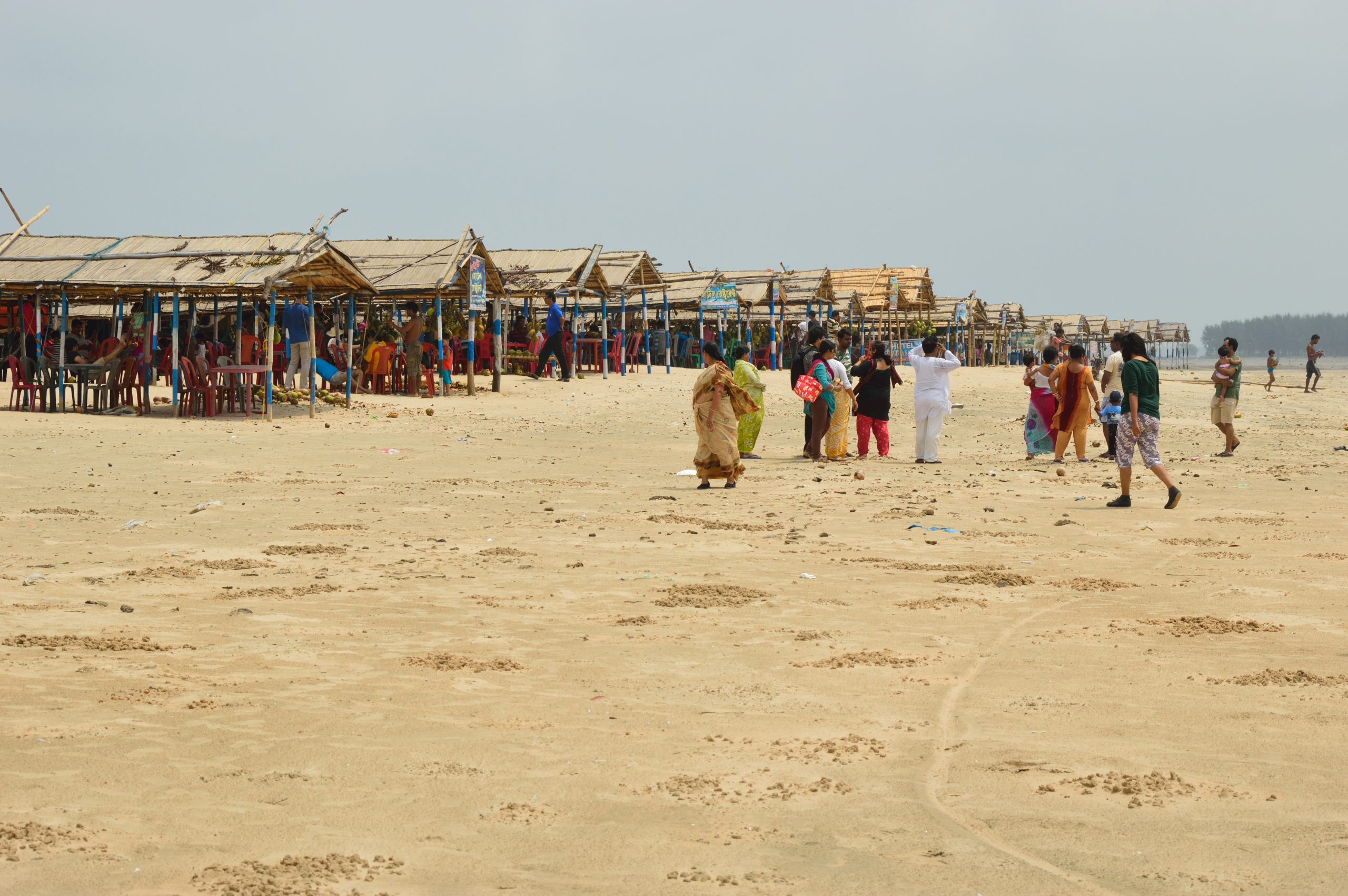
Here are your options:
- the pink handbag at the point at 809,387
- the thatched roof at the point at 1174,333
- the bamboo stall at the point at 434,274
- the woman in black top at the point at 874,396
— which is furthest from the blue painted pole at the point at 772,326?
the thatched roof at the point at 1174,333

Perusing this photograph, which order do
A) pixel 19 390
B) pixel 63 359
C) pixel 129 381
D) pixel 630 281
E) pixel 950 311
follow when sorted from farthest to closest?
pixel 950 311 → pixel 630 281 → pixel 19 390 → pixel 129 381 → pixel 63 359

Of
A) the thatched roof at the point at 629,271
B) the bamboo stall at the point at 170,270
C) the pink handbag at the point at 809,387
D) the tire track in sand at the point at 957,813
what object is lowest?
the tire track in sand at the point at 957,813

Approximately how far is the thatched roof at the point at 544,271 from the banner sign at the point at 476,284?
3172 mm

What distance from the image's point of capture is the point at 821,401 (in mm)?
14016

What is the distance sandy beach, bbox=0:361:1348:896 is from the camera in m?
3.40

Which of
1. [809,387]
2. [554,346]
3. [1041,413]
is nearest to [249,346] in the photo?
[554,346]

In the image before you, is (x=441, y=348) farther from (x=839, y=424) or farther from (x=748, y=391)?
(x=748, y=391)

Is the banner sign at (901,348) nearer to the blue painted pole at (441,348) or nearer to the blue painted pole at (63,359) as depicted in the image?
the blue painted pole at (441,348)

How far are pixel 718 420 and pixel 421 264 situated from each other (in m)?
12.4

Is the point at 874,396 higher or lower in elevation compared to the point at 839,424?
higher

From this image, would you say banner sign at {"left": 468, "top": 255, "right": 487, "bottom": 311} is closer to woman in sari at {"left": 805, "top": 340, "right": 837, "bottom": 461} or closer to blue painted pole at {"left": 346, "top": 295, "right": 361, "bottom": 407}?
blue painted pole at {"left": 346, "top": 295, "right": 361, "bottom": 407}

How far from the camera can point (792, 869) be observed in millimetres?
3324

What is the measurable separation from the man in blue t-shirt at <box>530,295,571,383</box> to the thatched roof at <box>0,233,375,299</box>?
5710mm

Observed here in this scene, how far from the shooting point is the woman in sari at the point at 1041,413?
14289mm
